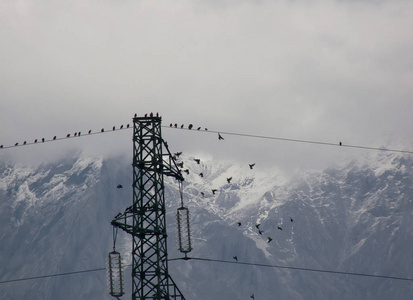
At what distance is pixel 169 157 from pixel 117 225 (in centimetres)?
849

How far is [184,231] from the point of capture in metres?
104

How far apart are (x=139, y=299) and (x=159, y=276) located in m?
4.13

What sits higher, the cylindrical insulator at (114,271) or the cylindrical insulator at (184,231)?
the cylindrical insulator at (184,231)

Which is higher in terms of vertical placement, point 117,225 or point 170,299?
point 117,225

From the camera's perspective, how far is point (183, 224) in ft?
341

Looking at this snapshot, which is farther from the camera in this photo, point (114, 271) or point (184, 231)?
point (184, 231)

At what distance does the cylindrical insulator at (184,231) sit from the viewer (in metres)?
103

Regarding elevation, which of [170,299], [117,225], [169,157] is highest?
[169,157]

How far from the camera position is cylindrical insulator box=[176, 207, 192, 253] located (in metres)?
103

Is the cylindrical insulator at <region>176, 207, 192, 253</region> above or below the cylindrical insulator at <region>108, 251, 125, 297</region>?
above

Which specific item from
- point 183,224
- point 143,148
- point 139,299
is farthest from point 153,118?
point 139,299

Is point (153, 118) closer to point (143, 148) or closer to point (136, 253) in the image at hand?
point (143, 148)

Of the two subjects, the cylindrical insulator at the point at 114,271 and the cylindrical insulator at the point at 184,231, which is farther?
the cylindrical insulator at the point at 184,231

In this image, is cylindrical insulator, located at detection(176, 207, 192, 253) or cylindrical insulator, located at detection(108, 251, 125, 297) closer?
cylindrical insulator, located at detection(108, 251, 125, 297)
